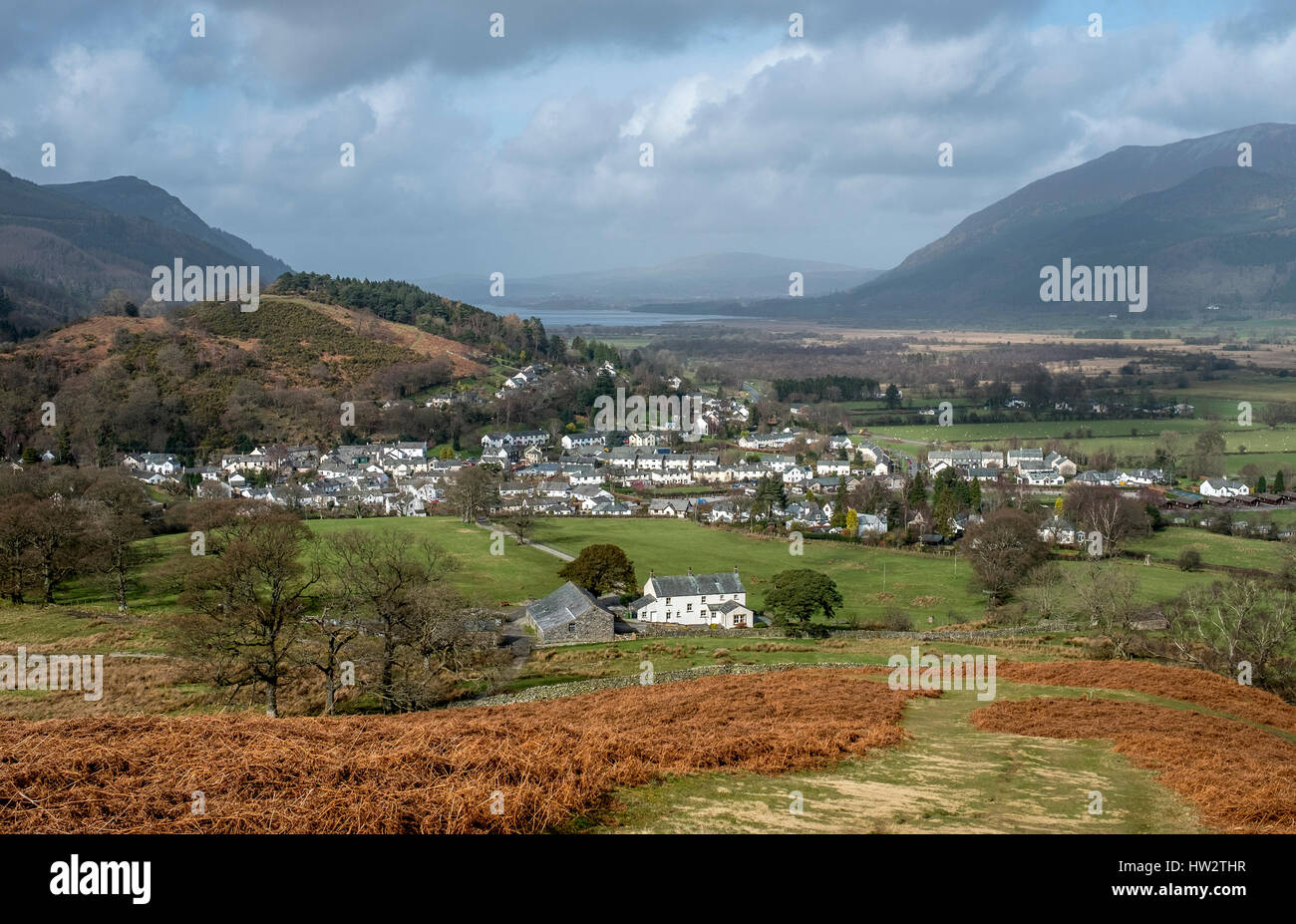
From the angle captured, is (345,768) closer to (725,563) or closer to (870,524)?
(725,563)

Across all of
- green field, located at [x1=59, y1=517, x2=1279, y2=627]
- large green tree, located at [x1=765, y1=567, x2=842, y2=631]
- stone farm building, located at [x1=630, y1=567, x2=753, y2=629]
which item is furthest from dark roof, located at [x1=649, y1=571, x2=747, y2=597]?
large green tree, located at [x1=765, y1=567, x2=842, y2=631]

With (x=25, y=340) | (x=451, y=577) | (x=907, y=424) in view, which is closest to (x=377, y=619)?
(x=451, y=577)

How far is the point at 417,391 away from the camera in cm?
12175

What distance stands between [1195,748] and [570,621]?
28.9 metres

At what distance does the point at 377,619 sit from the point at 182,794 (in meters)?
21.4

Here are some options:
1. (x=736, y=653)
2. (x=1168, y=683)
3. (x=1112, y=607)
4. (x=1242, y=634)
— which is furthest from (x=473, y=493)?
(x=1168, y=683)

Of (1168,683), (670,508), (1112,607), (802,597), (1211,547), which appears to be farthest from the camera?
(670,508)

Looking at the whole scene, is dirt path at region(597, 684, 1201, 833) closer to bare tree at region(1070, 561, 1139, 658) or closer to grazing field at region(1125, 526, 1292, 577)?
bare tree at region(1070, 561, 1139, 658)

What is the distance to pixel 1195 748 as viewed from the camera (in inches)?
533

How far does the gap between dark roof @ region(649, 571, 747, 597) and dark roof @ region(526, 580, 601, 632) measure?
535 centimetres

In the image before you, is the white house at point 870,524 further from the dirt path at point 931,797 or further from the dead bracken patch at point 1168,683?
the dirt path at point 931,797

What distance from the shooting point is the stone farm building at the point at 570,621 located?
128 feet

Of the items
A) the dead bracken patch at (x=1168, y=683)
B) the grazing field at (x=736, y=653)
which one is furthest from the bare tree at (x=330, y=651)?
the dead bracken patch at (x=1168, y=683)
